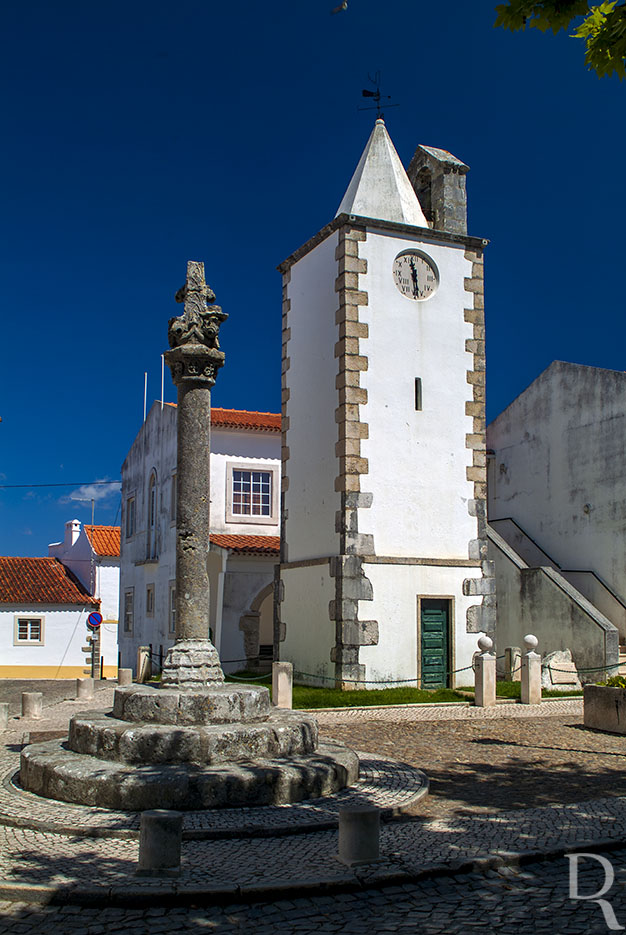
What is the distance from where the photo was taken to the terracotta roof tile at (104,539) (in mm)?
35031

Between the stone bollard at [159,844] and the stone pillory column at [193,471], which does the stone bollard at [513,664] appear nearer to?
the stone pillory column at [193,471]

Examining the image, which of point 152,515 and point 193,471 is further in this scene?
point 152,515

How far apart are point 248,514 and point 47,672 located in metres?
13.7

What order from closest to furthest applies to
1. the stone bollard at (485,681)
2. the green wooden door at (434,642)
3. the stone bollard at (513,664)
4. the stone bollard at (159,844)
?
1. the stone bollard at (159,844)
2. the stone bollard at (485,681)
3. the green wooden door at (434,642)
4. the stone bollard at (513,664)

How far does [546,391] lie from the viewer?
76.1 ft

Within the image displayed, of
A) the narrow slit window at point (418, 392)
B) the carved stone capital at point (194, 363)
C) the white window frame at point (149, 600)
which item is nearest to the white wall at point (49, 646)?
the white window frame at point (149, 600)

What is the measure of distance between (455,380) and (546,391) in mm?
5909

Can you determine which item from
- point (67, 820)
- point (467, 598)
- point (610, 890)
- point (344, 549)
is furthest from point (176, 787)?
point (467, 598)

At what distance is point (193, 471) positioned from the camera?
9.20 m

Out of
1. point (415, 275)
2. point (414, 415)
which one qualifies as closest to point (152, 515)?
point (414, 415)

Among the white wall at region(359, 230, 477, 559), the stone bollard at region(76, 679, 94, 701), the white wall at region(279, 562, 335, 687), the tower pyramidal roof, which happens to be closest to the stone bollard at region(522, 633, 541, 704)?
the white wall at region(359, 230, 477, 559)

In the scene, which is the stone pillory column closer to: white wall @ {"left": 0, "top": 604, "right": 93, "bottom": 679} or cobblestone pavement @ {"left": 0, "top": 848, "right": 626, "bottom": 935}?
cobblestone pavement @ {"left": 0, "top": 848, "right": 626, "bottom": 935}

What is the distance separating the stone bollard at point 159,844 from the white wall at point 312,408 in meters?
11.5

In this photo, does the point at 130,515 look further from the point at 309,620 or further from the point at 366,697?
the point at 366,697
